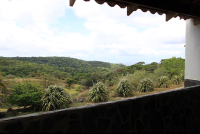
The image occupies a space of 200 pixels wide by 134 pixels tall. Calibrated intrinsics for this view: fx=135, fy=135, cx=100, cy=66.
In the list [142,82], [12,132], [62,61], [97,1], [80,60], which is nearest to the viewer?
[12,132]

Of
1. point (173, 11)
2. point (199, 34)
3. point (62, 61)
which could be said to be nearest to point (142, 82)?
point (199, 34)

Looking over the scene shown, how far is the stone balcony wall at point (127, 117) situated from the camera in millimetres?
1359

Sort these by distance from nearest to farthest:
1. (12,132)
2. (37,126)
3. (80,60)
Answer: (12,132) < (37,126) < (80,60)

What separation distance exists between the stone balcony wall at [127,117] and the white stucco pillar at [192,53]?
4.19 feet

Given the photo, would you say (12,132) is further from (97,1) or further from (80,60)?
(80,60)

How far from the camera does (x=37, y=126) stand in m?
1.35

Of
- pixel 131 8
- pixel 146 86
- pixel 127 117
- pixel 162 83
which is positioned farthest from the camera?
pixel 162 83

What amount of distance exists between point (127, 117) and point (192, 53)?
11.8 ft

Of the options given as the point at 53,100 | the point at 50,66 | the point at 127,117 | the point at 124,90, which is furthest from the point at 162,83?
the point at 50,66

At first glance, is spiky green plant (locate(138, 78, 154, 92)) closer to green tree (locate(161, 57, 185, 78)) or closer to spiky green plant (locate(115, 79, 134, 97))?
spiky green plant (locate(115, 79, 134, 97))

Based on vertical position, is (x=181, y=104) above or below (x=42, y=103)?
above

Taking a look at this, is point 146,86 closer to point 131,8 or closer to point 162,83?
point 162,83

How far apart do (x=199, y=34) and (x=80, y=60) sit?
26.7 metres

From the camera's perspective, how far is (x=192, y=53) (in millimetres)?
4246
